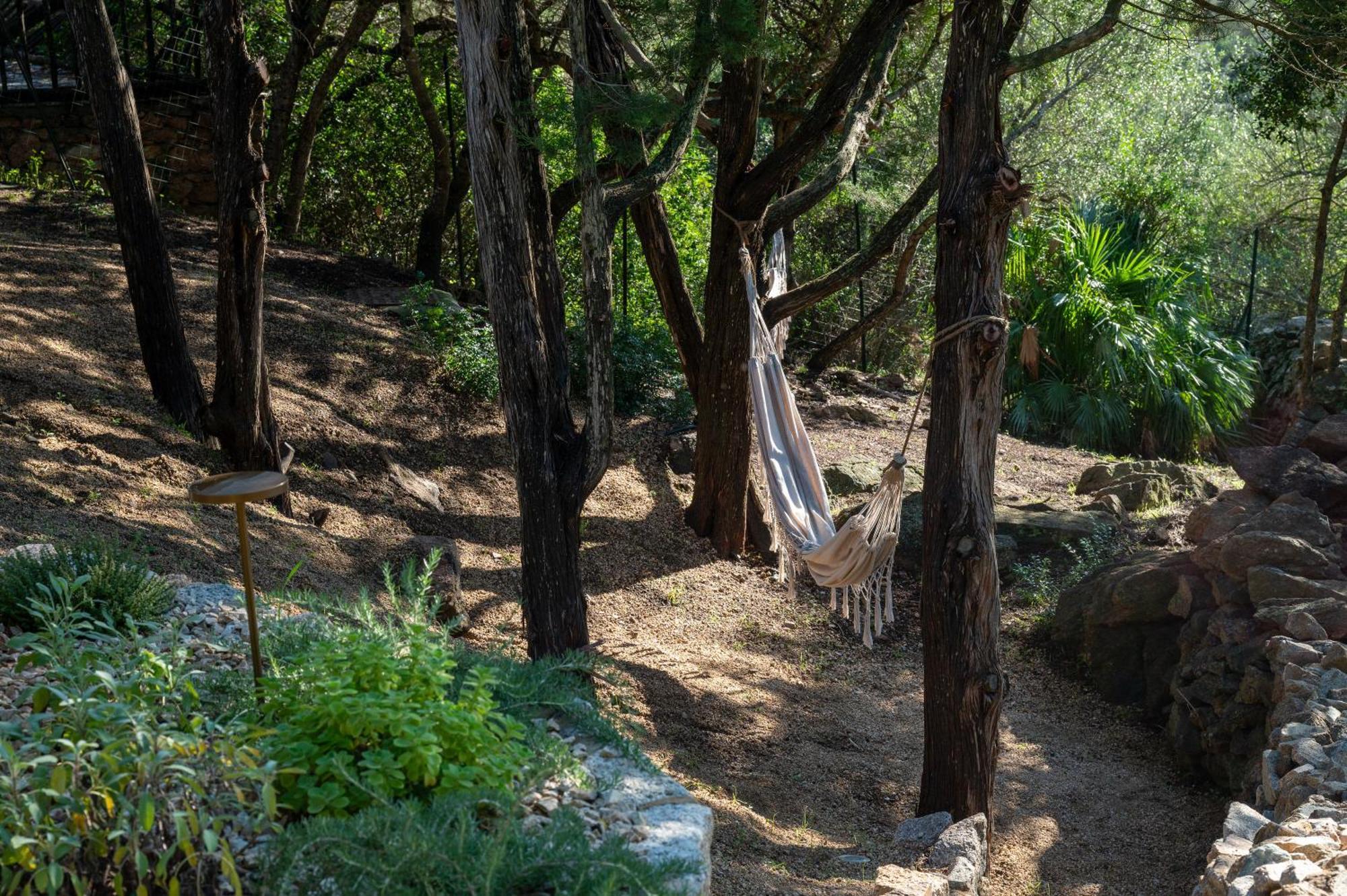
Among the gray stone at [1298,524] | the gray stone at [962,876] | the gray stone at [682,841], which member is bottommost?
the gray stone at [962,876]

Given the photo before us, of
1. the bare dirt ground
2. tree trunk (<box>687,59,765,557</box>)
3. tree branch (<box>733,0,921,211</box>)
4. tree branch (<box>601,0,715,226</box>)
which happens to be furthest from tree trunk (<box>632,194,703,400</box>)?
tree branch (<box>601,0,715,226</box>)

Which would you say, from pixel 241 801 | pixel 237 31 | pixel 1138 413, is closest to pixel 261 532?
pixel 237 31

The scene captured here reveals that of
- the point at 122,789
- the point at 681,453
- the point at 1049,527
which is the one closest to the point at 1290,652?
the point at 1049,527

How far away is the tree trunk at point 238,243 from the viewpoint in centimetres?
466

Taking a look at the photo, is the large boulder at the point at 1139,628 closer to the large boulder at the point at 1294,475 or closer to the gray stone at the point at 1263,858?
the large boulder at the point at 1294,475

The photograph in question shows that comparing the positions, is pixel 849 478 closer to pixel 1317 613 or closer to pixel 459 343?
pixel 459 343

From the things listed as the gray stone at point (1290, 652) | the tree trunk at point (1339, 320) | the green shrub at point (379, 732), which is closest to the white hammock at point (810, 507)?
the gray stone at point (1290, 652)

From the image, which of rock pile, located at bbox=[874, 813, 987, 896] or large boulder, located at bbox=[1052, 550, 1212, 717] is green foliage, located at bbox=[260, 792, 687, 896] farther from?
large boulder, located at bbox=[1052, 550, 1212, 717]

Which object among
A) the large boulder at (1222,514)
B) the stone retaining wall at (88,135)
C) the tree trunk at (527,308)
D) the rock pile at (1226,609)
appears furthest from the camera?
the stone retaining wall at (88,135)

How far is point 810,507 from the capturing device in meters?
4.66

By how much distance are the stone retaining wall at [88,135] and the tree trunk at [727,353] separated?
397 cm

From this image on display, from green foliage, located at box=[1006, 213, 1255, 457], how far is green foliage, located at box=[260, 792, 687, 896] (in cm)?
707

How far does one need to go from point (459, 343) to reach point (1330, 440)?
4.78m

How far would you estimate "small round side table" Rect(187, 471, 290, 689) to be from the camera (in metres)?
2.28
